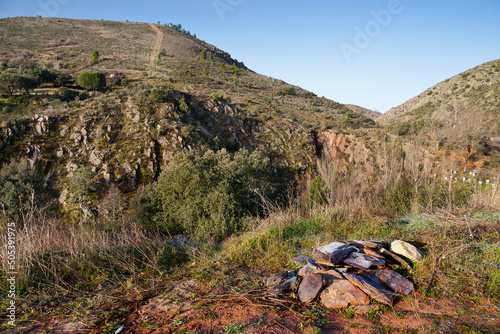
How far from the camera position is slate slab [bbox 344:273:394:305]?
2.72 meters

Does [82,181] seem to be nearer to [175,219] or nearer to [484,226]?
[175,219]

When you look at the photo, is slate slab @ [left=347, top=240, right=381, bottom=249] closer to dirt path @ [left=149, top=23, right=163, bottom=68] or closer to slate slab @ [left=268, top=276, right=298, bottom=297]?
slate slab @ [left=268, top=276, right=298, bottom=297]

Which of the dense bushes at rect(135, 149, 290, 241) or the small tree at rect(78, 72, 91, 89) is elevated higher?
the small tree at rect(78, 72, 91, 89)

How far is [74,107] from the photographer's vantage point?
2130 cm

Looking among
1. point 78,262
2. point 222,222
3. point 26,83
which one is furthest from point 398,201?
point 26,83

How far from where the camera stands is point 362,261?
3.39m

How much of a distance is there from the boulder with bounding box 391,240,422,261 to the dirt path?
50.2 meters

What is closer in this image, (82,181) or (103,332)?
(103,332)

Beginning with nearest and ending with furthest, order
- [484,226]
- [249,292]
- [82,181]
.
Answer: [249,292]
[484,226]
[82,181]

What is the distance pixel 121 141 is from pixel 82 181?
513 cm

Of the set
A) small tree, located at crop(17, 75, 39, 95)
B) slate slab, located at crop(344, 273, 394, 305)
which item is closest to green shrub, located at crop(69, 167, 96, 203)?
small tree, located at crop(17, 75, 39, 95)

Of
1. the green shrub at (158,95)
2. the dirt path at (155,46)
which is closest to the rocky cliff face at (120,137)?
the green shrub at (158,95)

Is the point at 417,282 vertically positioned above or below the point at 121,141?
below

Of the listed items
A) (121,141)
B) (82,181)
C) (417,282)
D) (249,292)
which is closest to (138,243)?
(249,292)
